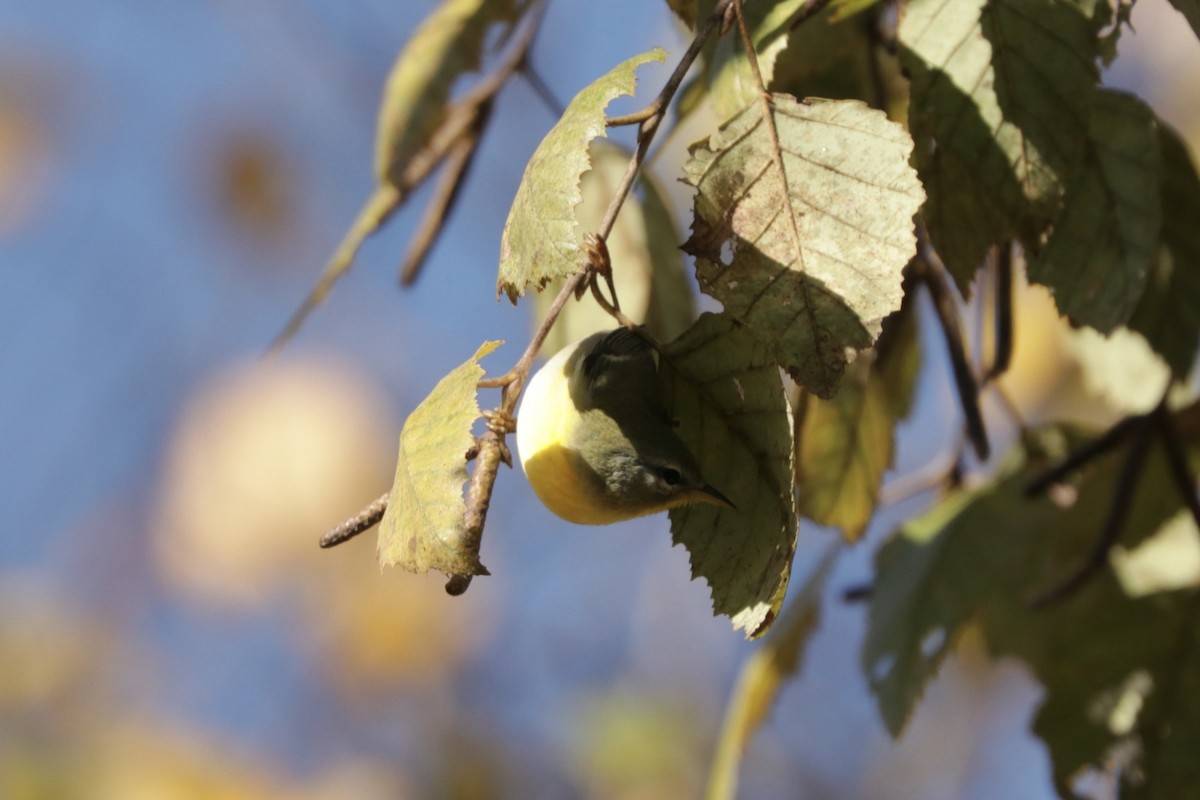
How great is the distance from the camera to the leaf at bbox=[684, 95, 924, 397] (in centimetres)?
49

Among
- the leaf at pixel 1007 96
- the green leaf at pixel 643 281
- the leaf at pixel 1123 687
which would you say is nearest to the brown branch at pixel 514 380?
the leaf at pixel 1007 96

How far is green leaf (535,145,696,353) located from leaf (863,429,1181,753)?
0.32 metres

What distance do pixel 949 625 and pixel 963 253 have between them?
0.39m

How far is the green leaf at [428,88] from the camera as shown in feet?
2.66

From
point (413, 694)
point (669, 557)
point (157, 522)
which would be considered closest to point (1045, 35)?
point (669, 557)

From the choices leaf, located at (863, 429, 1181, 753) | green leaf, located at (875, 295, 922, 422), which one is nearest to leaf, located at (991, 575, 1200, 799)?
leaf, located at (863, 429, 1181, 753)

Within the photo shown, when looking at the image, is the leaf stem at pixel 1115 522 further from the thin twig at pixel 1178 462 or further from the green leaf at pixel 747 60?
the green leaf at pixel 747 60

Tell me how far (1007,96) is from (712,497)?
0.24 meters

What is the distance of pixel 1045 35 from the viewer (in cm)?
58

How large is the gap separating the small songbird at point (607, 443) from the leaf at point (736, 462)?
0.01 m

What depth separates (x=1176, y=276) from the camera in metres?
0.80

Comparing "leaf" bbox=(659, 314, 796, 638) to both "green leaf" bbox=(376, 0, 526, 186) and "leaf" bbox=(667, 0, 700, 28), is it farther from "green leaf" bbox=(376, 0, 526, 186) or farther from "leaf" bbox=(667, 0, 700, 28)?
"green leaf" bbox=(376, 0, 526, 186)

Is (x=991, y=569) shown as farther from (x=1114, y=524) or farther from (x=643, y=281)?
(x=643, y=281)

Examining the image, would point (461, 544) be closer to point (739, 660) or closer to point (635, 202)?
point (635, 202)
